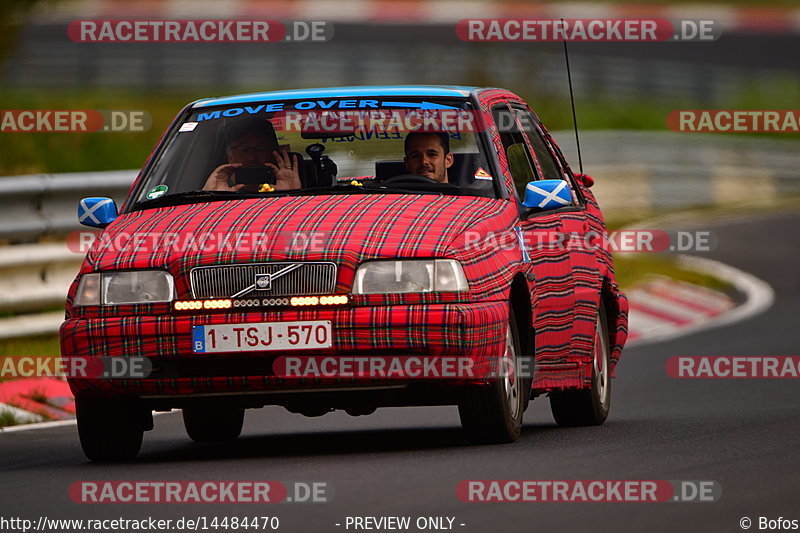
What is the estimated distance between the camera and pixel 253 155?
9.34 metres

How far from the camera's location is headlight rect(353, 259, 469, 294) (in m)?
8.09

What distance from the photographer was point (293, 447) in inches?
363

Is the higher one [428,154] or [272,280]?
[428,154]

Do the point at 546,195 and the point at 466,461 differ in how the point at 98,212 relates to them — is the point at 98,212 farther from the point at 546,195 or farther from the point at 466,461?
the point at 466,461

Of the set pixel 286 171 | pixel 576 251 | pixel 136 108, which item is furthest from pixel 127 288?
pixel 136 108

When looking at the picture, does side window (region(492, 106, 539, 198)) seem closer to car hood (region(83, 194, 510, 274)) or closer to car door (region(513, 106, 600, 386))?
car door (region(513, 106, 600, 386))

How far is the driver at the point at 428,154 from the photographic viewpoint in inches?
360

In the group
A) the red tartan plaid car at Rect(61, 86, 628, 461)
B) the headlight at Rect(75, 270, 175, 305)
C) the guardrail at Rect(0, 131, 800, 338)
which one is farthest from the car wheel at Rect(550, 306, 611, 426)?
the guardrail at Rect(0, 131, 800, 338)

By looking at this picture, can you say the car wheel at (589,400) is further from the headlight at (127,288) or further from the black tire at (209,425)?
the headlight at (127,288)

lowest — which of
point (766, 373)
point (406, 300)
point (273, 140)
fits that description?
point (766, 373)

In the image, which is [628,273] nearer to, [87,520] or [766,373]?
[766,373]

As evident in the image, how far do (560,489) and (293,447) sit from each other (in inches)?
98.5

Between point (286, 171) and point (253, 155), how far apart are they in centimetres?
22

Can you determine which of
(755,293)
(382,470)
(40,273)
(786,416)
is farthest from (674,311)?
(382,470)
